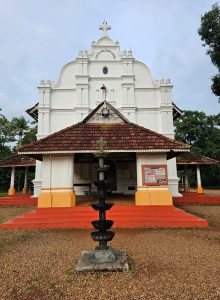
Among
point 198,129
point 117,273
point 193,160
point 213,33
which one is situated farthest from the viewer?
point 198,129

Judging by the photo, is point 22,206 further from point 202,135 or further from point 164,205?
point 202,135

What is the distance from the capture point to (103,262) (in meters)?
4.43

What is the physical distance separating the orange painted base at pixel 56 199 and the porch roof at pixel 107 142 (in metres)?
1.77

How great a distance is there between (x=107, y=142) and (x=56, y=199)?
3176 mm

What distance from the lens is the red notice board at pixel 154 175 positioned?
30.4 ft

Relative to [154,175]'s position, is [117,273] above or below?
below

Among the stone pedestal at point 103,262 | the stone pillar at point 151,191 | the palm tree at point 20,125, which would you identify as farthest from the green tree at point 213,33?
the palm tree at point 20,125

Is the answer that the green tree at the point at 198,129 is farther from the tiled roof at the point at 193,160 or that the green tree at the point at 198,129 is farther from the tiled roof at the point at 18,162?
the tiled roof at the point at 18,162

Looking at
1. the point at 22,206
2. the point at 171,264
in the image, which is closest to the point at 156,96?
the point at 22,206

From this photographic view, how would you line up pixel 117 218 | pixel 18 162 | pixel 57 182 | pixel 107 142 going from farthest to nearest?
pixel 18 162, pixel 107 142, pixel 57 182, pixel 117 218

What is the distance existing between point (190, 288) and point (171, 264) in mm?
1024

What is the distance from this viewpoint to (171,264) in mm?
4531

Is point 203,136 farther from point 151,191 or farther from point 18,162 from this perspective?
point 151,191

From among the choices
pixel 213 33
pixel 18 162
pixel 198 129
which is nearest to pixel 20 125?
pixel 18 162
